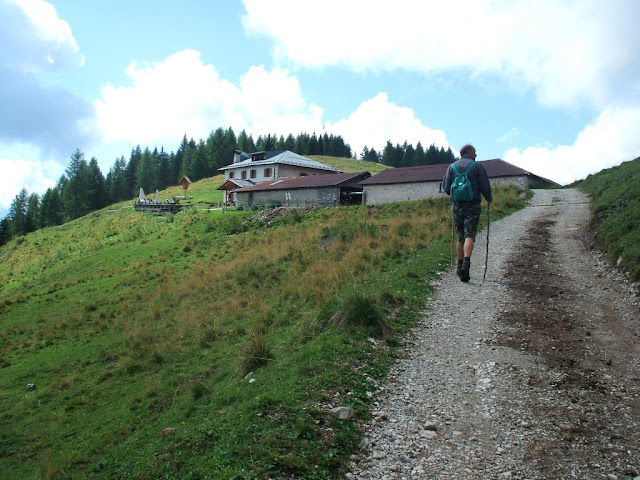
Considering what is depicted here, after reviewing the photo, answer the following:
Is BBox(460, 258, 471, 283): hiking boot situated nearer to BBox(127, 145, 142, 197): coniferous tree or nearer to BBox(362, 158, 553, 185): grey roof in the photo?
BBox(362, 158, 553, 185): grey roof

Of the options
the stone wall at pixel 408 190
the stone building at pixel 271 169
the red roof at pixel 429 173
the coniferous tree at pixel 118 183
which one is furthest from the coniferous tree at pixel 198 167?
the stone wall at pixel 408 190

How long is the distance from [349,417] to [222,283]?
14.7m

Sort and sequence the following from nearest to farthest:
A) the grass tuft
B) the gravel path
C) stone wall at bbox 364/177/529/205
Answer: the gravel path
the grass tuft
stone wall at bbox 364/177/529/205

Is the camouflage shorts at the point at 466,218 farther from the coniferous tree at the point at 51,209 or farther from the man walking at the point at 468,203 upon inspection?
the coniferous tree at the point at 51,209

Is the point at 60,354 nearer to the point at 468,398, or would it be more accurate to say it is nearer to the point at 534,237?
the point at 468,398

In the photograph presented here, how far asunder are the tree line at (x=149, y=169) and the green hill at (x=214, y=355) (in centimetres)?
8450

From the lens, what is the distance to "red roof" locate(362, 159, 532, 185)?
4009 centimetres

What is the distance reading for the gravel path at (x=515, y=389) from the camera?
388 centimetres

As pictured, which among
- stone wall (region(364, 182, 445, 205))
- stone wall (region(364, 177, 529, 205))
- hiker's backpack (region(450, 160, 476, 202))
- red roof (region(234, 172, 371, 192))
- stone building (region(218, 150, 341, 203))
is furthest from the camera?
stone building (region(218, 150, 341, 203))

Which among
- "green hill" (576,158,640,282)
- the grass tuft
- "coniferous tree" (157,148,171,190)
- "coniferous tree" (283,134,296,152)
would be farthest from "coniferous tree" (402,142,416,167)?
the grass tuft

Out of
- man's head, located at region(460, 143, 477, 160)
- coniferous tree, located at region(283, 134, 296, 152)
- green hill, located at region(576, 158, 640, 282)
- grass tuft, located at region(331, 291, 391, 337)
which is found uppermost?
coniferous tree, located at region(283, 134, 296, 152)

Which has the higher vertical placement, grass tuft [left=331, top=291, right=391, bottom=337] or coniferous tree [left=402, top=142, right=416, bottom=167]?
coniferous tree [left=402, top=142, right=416, bottom=167]

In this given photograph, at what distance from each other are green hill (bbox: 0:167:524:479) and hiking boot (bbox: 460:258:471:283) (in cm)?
74

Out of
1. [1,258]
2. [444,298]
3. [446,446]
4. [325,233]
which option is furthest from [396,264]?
[1,258]
